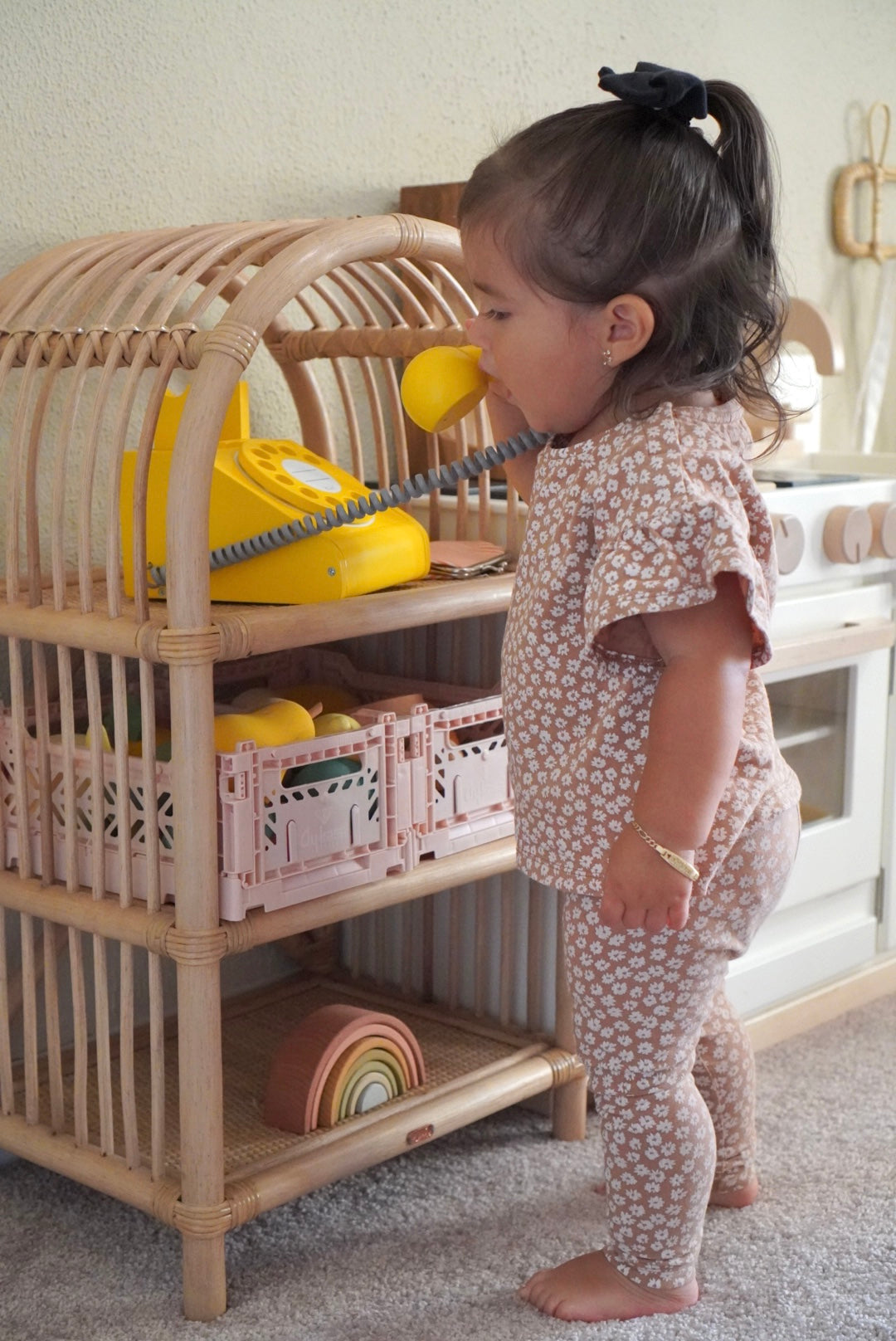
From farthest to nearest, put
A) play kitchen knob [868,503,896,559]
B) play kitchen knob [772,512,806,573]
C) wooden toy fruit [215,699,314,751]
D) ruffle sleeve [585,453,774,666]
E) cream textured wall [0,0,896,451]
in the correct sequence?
play kitchen knob [868,503,896,559], play kitchen knob [772,512,806,573], cream textured wall [0,0,896,451], wooden toy fruit [215,699,314,751], ruffle sleeve [585,453,774,666]

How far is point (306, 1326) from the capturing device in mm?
1216

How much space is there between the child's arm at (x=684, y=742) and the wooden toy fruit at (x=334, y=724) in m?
0.35

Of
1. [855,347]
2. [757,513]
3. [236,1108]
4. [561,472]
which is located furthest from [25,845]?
[855,347]

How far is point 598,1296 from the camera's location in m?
1.23

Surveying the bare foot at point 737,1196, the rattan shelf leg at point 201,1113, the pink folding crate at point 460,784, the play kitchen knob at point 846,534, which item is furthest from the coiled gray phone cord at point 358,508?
the bare foot at point 737,1196

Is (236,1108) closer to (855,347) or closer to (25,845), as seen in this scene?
(25,845)

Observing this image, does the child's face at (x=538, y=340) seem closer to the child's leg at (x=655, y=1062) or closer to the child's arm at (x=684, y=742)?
the child's arm at (x=684, y=742)

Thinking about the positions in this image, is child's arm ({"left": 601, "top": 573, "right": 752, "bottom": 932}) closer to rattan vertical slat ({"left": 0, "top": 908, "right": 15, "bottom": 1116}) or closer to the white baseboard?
rattan vertical slat ({"left": 0, "top": 908, "right": 15, "bottom": 1116})

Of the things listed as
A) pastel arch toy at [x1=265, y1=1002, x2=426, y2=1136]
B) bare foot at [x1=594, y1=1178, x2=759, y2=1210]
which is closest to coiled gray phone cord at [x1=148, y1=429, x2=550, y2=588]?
pastel arch toy at [x1=265, y1=1002, x2=426, y2=1136]

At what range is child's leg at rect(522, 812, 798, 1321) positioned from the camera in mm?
1188

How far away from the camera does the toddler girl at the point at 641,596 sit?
105cm

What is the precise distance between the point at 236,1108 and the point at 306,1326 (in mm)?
257

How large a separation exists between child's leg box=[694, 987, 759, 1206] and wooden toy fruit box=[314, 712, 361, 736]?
0.43 meters

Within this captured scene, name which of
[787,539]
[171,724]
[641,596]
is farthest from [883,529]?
[171,724]
